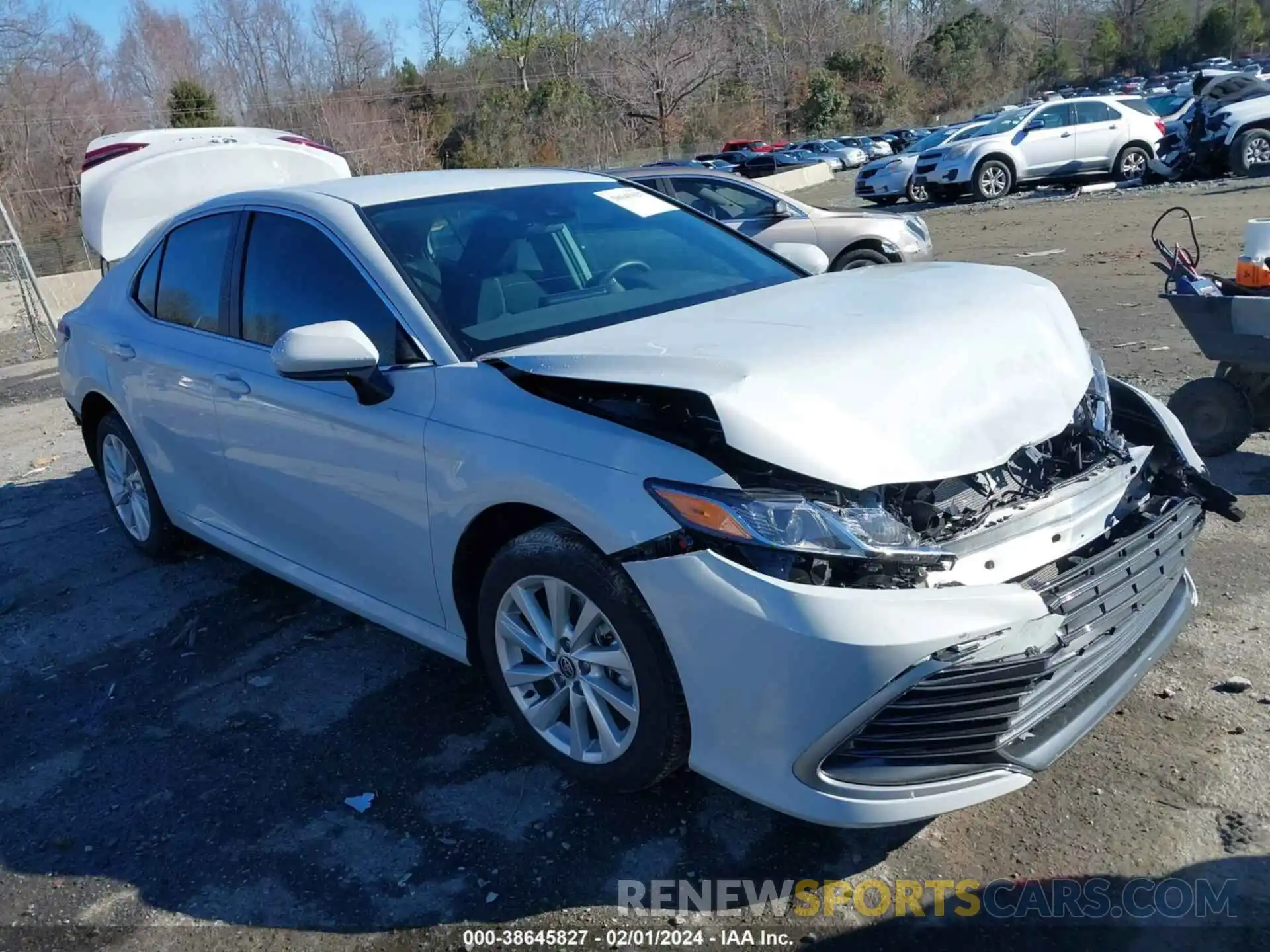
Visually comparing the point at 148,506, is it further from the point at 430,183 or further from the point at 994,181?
the point at 994,181

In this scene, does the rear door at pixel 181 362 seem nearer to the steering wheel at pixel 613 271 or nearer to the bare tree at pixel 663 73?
the steering wheel at pixel 613 271

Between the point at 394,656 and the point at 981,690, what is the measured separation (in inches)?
97.3

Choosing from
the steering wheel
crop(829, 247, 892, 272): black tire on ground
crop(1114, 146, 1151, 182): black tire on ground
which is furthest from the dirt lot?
crop(1114, 146, 1151, 182): black tire on ground

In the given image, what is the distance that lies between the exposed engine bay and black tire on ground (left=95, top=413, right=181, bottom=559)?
2792 millimetres

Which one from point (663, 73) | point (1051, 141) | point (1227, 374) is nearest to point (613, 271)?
point (1227, 374)

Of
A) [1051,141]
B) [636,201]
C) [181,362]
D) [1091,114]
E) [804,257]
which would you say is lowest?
[1051,141]

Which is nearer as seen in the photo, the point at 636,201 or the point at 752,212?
the point at 636,201

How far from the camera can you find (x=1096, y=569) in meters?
2.72

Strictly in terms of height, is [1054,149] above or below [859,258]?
above

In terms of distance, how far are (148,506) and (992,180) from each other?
1895 centimetres

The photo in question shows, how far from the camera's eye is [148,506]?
522 cm

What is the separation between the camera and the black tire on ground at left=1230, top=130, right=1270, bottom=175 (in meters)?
18.5

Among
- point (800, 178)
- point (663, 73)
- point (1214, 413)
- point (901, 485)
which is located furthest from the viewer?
point (663, 73)

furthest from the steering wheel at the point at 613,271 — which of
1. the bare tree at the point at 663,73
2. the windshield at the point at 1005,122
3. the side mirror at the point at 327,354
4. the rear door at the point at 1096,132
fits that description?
the bare tree at the point at 663,73
